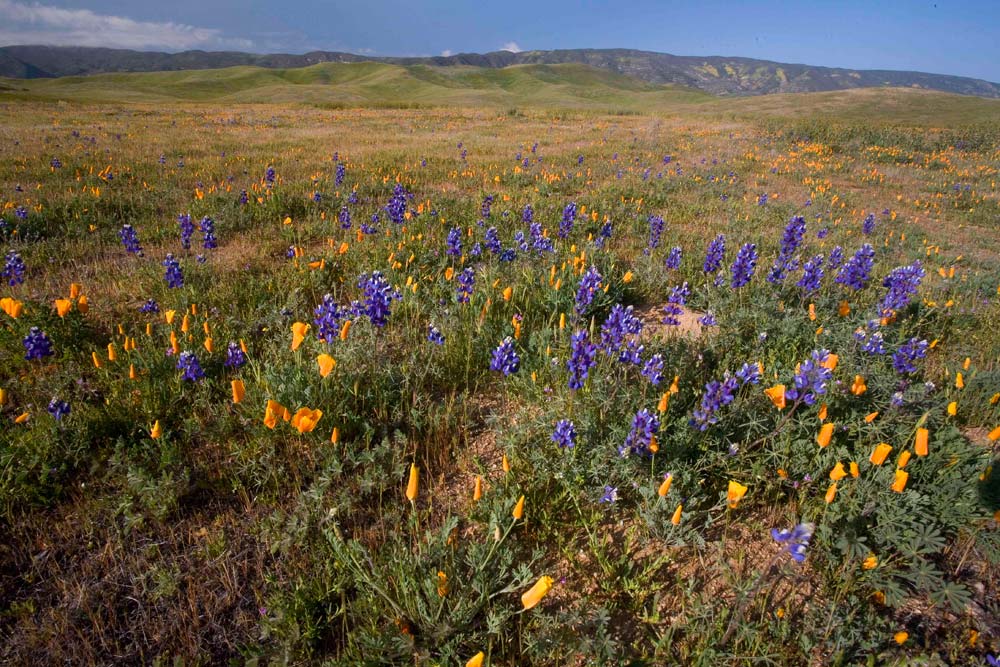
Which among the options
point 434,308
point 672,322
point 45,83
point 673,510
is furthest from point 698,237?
point 45,83

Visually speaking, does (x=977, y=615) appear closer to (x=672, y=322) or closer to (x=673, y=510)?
(x=673, y=510)

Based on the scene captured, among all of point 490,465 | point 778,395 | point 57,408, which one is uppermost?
point 778,395

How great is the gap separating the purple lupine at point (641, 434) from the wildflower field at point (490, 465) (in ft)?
0.07

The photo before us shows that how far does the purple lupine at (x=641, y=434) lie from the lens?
101 inches

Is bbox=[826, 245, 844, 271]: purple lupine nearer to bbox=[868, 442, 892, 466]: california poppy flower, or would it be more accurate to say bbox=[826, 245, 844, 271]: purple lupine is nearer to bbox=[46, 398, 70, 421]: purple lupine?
bbox=[868, 442, 892, 466]: california poppy flower

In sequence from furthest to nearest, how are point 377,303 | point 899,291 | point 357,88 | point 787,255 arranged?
point 357,88 < point 787,255 < point 899,291 < point 377,303

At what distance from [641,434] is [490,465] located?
0.98 metres

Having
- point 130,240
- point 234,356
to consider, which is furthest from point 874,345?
point 130,240

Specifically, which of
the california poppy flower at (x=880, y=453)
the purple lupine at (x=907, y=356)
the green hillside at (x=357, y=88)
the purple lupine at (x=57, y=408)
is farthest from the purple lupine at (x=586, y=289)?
the green hillside at (x=357, y=88)

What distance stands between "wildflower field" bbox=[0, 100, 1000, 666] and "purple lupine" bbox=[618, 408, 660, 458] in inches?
0.9

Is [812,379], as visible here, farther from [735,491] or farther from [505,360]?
[505,360]

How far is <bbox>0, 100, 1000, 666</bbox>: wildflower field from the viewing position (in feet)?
6.89

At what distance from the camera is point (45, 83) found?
82.0 meters

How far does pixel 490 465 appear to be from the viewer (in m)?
3.02
